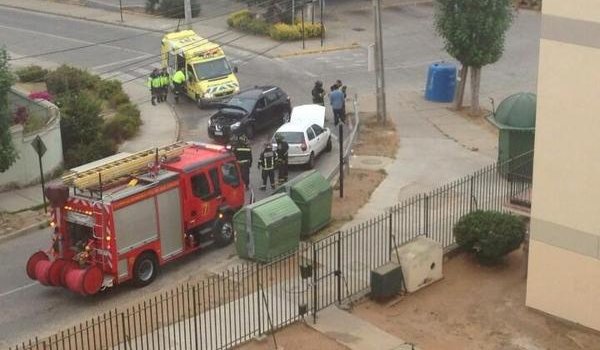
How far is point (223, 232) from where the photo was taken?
22.9 meters

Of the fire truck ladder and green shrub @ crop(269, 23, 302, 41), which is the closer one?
the fire truck ladder

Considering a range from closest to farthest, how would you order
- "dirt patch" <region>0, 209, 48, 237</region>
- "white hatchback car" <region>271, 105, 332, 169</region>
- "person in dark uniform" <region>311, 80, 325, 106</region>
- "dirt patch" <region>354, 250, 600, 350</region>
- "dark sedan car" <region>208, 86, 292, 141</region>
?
1. "dirt patch" <region>354, 250, 600, 350</region>
2. "dirt patch" <region>0, 209, 48, 237</region>
3. "white hatchback car" <region>271, 105, 332, 169</region>
4. "dark sedan car" <region>208, 86, 292, 141</region>
5. "person in dark uniform" <region>311, 80, 325, 106</region>

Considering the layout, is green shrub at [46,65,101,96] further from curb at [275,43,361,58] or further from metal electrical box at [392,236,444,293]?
metal electrical box at [392,236,444,293]

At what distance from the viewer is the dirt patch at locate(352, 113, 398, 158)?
3039 centimetres

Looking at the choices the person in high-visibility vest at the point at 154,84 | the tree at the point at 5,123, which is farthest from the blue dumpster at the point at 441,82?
the tree at the point at 5,123

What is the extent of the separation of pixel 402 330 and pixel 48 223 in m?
10.0

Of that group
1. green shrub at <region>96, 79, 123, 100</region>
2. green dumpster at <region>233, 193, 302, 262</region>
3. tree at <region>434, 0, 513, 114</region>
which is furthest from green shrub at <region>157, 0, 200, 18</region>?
green dumpster at <region>233, 193, 302, 262</region>

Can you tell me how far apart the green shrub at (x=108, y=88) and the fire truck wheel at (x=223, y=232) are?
13786 mm

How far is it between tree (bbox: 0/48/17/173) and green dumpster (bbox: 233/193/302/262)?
21.6ft

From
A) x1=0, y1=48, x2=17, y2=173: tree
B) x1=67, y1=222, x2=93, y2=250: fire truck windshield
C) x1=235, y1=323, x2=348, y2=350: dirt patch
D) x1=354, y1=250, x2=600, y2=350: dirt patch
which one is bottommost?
x1=354, y1=250, x2=600, y2=350: dirt patch

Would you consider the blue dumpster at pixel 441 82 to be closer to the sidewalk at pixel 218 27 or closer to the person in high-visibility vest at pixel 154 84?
the sidewalk at pixel 218 27

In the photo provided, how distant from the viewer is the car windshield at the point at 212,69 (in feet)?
119

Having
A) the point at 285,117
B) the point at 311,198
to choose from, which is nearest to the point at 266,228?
the point at 311,198

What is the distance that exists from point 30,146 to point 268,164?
6.60m
